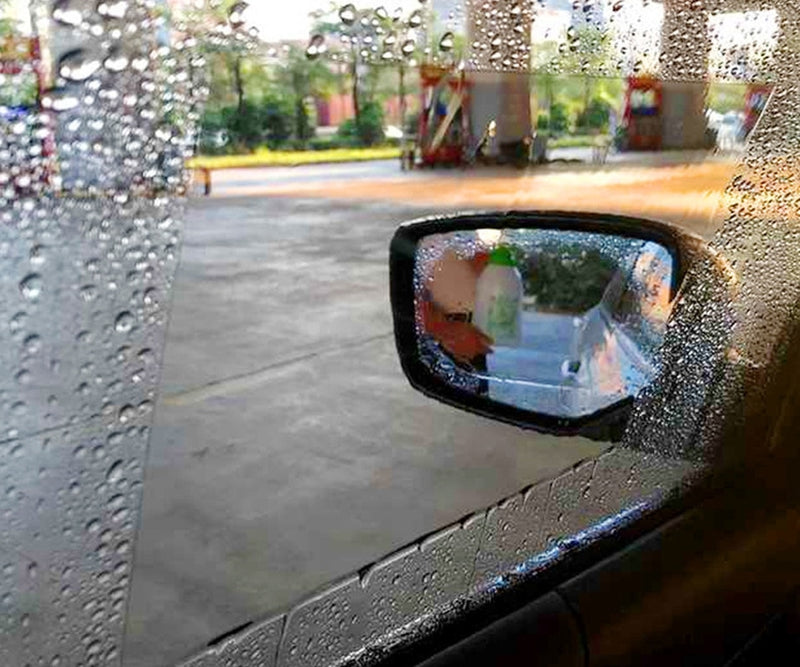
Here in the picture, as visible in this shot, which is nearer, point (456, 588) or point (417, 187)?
point (417, 187)

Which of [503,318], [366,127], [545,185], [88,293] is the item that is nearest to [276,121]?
[366,127]

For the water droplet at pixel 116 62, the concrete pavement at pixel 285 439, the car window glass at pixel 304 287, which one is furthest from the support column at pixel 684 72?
the water droplet at pixel 116 62

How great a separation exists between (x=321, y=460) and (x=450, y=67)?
0.79 m

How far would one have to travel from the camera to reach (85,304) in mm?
921

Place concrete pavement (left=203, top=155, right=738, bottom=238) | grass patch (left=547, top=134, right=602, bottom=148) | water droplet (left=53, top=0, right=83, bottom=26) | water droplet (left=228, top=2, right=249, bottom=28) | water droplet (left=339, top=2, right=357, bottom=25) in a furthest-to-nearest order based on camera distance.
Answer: grass patch (left=547, top=134, right=602, bottom=148), concrete pavement (left=203, top=155, right=738, bottom=238), water droplet (left=339, top=2, right=357, bottom=25), water droplet (left=228, top=2, right=249, bottom=28), water droplet (left=53, top=0, right=83, bottom=26)

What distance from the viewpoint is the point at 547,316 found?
6.38 feet

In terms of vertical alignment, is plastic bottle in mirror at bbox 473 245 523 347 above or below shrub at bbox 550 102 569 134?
below

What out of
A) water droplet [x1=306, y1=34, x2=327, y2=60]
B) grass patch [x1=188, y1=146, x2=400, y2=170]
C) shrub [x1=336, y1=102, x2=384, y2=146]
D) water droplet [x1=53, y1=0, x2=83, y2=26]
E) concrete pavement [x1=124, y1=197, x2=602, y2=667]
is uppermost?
water droplet [x1=53, y1=0, x2=83, y2=26]

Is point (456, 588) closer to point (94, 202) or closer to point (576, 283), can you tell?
point (576, 283)

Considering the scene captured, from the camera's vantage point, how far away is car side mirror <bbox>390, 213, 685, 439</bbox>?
5.40ft

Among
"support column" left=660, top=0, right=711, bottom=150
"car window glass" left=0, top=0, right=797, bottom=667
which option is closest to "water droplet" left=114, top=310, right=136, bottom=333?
"car window glass" left=0, top=0, right=797, bottom=667

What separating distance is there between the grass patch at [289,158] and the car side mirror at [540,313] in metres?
0.32

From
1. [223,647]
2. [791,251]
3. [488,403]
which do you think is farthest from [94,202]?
[791,251]

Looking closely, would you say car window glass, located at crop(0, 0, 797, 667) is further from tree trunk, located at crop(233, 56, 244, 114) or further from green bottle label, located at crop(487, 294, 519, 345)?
green bottle label, located at crop(487, 294, 519, 345)
